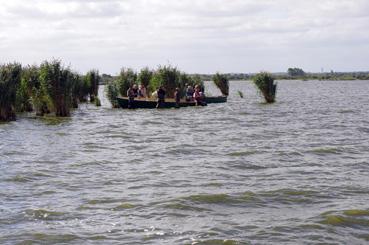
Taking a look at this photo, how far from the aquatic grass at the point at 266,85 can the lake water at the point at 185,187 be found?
68.0ft

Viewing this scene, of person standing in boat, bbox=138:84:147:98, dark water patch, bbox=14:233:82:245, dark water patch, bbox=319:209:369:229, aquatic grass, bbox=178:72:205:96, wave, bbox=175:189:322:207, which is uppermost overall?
aquatic grass, bbox=178:72:205:96

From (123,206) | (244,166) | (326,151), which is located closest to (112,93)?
(326,151)

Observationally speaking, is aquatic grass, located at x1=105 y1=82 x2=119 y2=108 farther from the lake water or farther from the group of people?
the lake water

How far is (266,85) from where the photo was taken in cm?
4678

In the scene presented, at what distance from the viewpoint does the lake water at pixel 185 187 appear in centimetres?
962

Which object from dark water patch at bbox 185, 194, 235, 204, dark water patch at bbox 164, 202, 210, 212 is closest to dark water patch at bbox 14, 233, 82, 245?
dark water patch at bbox 164, 202, 210, 212

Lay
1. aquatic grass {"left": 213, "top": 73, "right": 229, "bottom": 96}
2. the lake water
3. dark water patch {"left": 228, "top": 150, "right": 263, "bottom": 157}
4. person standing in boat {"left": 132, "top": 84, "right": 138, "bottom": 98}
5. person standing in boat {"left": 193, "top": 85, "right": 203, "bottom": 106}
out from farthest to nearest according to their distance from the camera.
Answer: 1. aquatic grass {"left": 213, "top": 73, "right": 229, "bottom": 96}
2. person standing in boat {"left": 193, "top": 85, "right": 203, "bottom": 106}
3. person standing in boat {"left": 132, "top": 84, "right": 138, "bottom": 98}
4. dark water patch {"left": 228, "top": 150, "right": 263, "bottom": 157}
5. the lake water

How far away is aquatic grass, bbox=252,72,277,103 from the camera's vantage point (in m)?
45.9

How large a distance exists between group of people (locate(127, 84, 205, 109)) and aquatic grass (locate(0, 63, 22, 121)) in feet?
33.7

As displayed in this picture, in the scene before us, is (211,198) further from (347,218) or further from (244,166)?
(244,166)

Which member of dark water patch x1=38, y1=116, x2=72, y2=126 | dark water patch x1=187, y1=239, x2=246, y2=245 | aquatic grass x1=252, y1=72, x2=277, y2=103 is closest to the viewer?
dark water patch x1=187, y1=239, x2=246, y2=245

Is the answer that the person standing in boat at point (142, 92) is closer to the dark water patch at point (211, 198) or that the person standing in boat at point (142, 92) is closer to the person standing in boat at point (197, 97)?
the person standing in boat at point (197, 97)

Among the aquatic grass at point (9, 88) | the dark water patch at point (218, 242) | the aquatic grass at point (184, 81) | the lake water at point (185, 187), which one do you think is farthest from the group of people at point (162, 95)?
the dark water patch at point (218, 242)

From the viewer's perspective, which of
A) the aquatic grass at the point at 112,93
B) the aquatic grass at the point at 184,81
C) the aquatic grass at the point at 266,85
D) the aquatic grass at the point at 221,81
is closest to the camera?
the aquatic grass at the point at 112,93
